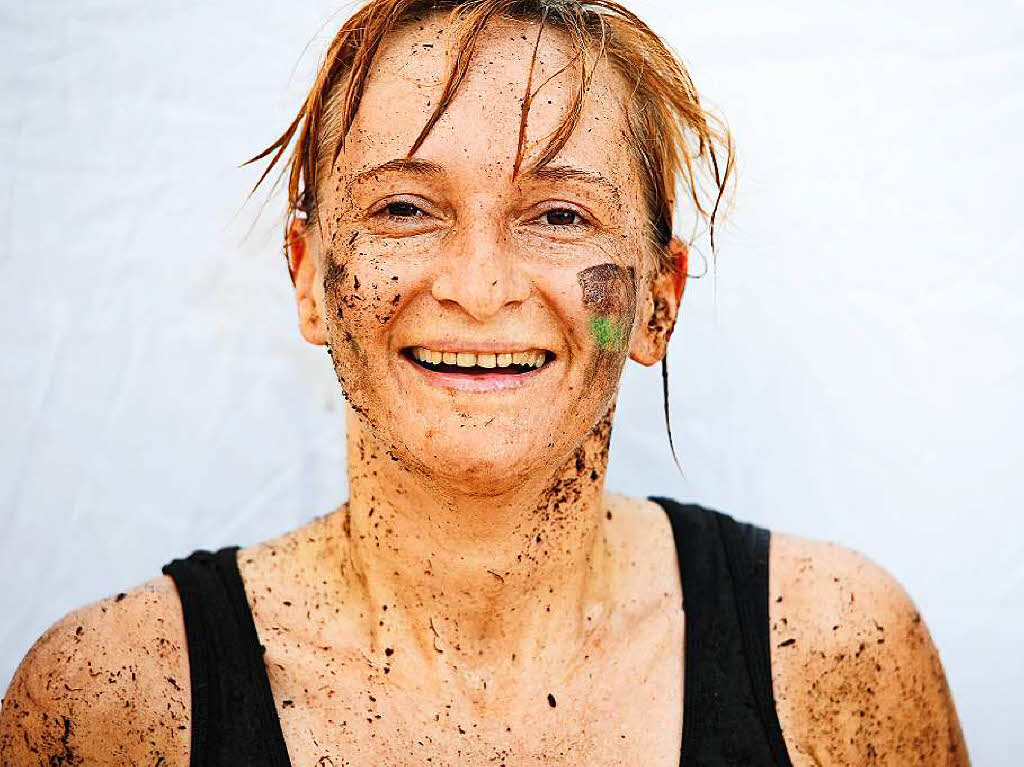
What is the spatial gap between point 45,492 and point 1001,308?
2.29 metres

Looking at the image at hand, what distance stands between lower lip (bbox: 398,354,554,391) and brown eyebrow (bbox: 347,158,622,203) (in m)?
0.31

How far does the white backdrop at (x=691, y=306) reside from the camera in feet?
9.25

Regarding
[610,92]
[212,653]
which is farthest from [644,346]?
[212,653]

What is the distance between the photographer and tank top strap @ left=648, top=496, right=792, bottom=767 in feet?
6.85

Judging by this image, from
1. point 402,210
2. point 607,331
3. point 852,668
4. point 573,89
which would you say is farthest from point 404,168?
point 852,668

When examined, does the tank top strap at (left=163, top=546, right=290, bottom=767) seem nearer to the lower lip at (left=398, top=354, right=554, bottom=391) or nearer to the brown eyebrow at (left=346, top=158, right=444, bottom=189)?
the lower lip at (left=398, top=354, right=554, bottom=391)

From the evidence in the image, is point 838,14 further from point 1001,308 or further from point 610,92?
point 610,92

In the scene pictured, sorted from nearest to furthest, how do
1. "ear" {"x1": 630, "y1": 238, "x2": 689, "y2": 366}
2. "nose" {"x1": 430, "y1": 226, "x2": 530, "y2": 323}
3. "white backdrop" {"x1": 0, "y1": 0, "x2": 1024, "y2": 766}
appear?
"nose" {"x1": 430, "y1": 226, "x2": 530, "y2": 323} → "ear" {"x1": 630, "y1": 238, "x2": 689, "y2": 366} → "white backdrop" {"x1": 0, "y1": 0, "x2": 1024, "y2": 766}

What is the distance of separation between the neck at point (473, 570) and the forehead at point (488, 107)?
1.53 feet

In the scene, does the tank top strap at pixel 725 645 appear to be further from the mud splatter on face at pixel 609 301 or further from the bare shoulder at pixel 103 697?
the bare shoulder at pixel 103 697

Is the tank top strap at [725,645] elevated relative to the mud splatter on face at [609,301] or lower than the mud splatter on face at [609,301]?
lower

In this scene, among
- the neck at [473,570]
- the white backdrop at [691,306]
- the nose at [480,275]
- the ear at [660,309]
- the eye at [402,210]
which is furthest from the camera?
the white backdrop at [691,306]

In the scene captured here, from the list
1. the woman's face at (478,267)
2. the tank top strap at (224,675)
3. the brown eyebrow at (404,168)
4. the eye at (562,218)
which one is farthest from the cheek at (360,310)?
the tank top strap at (224,675)

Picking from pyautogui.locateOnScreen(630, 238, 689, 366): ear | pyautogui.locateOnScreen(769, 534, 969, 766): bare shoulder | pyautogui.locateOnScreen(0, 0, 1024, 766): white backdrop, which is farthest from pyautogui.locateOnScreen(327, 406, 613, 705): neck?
pyautogui.locateOnScreen(0, 0, 1024, 766): white backdrop
